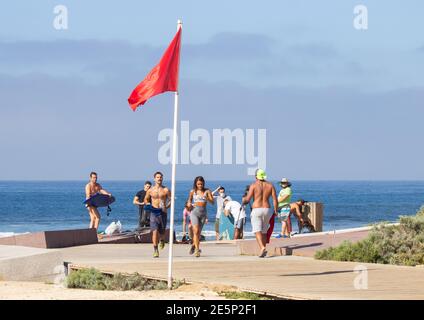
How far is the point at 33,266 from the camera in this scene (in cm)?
2177

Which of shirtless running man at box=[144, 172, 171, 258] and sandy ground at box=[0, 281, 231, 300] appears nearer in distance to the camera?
sandy ground at box=[0, 281, 231, 300]

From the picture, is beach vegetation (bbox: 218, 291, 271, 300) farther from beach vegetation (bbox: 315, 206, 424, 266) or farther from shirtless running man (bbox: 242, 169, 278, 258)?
beach vegetation (bbox: 315, 206, 424, 266)

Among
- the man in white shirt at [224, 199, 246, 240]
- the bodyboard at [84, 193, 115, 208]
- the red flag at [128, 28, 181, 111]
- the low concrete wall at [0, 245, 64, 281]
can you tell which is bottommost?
the low concrete wall at [0, 245, 64, 281]

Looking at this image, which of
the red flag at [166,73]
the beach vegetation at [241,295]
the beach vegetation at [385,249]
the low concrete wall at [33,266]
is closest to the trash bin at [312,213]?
the beach vegetation at [385,249]

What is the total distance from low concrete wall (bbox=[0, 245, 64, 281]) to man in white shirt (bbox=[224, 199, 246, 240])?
391 inches

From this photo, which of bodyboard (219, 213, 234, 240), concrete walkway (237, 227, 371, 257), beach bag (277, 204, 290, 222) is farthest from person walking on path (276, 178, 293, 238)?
concrete walkway (237, 227, 371, 257)

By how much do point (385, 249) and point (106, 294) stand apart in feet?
24.5

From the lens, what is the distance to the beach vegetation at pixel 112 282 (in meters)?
17.7

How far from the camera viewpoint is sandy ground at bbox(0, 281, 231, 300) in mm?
15992

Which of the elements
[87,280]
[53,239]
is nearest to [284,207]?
[53,239]

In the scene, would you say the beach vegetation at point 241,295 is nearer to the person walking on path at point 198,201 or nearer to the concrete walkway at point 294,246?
the person walking on path at point 198,201

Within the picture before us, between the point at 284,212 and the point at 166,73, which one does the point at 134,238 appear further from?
the point at 166,73
